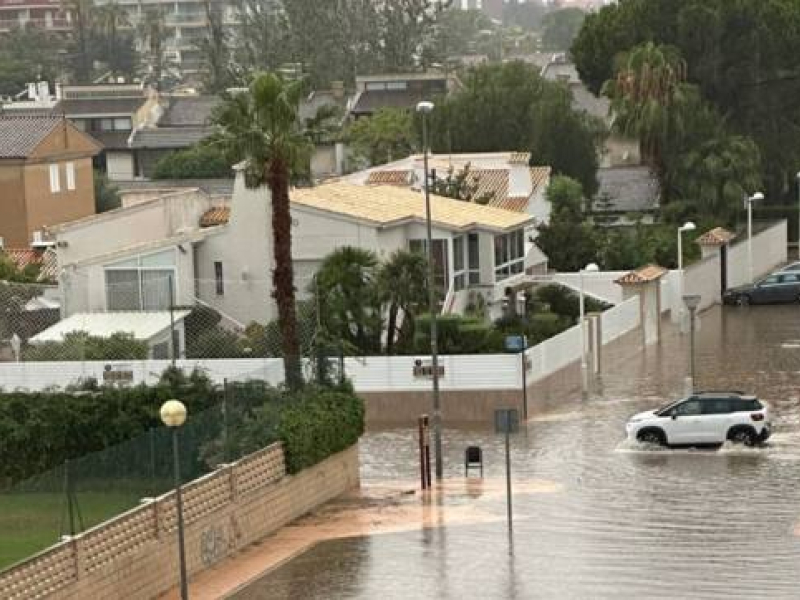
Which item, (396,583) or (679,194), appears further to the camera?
(679,194)

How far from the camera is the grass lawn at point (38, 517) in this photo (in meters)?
30.1

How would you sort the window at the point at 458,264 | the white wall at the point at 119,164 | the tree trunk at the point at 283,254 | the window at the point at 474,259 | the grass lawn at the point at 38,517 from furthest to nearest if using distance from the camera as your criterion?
the white wall at the point at 119,164 → the window at the point at 474,259 → the window at the point at 458,264 → the tree trunk at the point at 283,254 → the grass lawn at the point at 38,517

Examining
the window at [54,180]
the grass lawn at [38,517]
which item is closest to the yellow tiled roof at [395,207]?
the window at [54,180]

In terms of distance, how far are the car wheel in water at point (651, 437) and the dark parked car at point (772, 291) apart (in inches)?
1114

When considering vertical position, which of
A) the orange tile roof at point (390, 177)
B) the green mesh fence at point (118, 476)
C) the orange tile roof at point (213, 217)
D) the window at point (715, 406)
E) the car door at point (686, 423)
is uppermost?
the orange tile roof at point (390, 177)

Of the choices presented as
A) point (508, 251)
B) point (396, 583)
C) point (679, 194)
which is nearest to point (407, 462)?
point (396, 583)

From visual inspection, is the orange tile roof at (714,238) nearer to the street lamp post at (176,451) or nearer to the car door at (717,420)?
the car door at (717,420)

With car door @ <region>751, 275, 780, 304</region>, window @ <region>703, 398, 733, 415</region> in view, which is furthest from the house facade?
window @ <region>703, 398, 733, 415</region>

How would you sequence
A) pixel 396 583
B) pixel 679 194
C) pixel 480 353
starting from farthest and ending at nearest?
pixel 679 194 → pixel 480 353 → pixel 396 583

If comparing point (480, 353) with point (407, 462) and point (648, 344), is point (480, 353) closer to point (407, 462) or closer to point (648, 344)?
point (407, 462)

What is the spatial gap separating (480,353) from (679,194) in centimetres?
3474

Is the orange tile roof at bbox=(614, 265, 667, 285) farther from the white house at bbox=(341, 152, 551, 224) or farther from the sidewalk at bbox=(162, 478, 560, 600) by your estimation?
the sidewalk at bbox=(162, 478, 560, 600)

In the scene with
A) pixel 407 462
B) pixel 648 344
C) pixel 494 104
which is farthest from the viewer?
pixel 494 104

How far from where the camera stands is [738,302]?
72.1 meters
